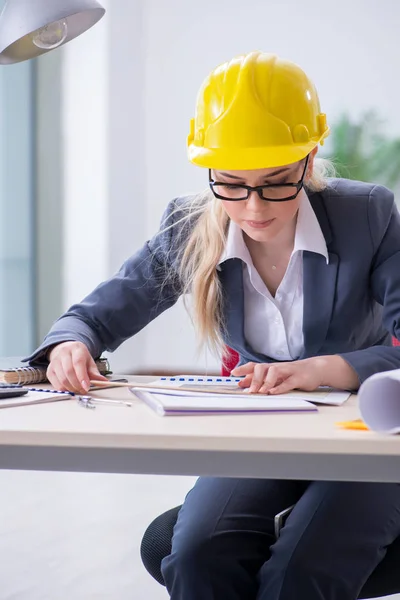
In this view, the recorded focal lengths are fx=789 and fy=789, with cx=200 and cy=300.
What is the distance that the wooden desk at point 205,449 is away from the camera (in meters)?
0.84

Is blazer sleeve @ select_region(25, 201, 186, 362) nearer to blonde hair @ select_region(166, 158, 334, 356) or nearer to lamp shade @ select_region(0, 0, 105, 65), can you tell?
blonde hair @ select_region(166, 158, 334, 356)

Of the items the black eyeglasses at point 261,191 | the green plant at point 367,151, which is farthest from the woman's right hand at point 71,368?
the green plant at point 367,151

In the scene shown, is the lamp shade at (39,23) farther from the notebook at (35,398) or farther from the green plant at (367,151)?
the green plant at (367,151)

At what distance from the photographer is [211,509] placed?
1222mm

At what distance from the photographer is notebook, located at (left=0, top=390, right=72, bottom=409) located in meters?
1.14

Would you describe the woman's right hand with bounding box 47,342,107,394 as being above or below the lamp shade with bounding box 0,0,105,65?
below

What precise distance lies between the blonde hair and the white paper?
70 centimetres

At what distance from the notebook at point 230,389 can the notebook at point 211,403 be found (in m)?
0.03

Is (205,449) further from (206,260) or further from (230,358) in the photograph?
(230,358)

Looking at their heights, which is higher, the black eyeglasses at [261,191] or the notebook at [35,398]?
the black eyeglasses at [261,191]

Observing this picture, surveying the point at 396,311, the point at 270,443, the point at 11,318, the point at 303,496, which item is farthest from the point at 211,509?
the point at 11,318

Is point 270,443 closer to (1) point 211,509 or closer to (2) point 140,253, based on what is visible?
(1) point 211,509

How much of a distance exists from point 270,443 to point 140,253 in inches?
36.0

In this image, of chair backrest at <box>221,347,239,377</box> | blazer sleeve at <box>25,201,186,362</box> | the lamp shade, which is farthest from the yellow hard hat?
chair backrest at <box>221,347,239,377</box>
